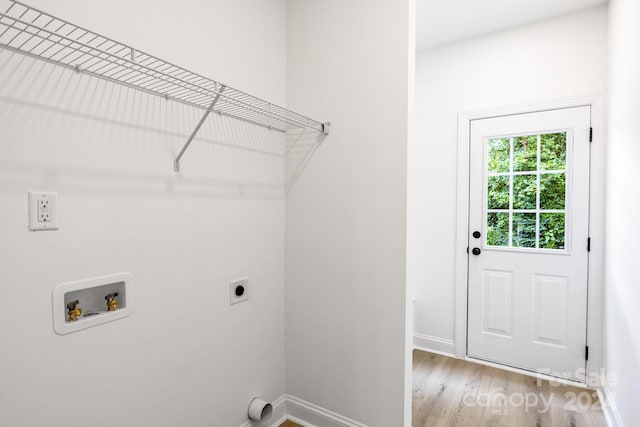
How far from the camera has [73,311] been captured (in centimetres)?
108

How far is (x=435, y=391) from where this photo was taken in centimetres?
228

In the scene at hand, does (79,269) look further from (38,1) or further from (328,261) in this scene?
(328,261)

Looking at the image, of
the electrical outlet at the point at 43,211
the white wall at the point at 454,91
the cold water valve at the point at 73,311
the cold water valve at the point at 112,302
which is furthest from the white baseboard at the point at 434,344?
the electrical outlet at the point at 43,211

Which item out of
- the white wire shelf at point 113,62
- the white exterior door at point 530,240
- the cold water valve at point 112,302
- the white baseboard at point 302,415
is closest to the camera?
the white wire shelf at point 113,62

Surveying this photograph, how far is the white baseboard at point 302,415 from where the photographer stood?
69.2 inches

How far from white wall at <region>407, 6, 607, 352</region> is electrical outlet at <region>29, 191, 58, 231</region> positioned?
2465mm

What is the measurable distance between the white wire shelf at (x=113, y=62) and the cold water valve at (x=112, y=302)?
0.55 meters

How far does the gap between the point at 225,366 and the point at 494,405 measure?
174 cm

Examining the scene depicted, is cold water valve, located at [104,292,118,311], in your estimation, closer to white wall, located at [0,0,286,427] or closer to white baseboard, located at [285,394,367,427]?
white wall, located at [0,0,286,427]

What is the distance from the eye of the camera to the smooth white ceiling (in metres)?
2.26

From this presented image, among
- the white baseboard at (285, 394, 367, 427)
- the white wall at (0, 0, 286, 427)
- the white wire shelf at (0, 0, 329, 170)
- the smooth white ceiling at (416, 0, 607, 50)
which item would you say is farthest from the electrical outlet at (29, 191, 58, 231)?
the smooth white ceiling at (416, 0, 607, 50)

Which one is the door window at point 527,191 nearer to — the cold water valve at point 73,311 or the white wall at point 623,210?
the white wall at point 623,210

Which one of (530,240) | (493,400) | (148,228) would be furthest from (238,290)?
(530,240)

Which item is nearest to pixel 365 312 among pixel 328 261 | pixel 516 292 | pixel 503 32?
pixel 328 261
